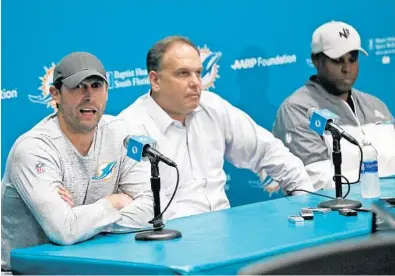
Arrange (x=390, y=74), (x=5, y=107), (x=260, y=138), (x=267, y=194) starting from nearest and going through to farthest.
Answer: (x=5, y=107) < (x=260, y=138) < (x=267, y=194) < (x=390, y=74)

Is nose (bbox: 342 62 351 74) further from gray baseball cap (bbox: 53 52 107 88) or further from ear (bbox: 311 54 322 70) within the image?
gray baseball cap (bbox: 53 52 107 88)

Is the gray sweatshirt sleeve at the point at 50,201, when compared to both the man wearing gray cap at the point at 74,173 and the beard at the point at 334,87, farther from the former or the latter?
the beard at the point at 334,87

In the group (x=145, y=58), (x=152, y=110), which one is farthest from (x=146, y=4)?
(x=152, y=110)

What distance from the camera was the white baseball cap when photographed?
4953 millimetres

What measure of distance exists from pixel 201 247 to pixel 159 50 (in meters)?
1.61

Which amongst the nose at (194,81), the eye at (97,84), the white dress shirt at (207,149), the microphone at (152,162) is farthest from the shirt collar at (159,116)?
the microphone at (152,162)

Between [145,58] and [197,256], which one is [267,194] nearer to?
[145,58]

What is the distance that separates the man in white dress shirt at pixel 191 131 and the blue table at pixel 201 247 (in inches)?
28.0

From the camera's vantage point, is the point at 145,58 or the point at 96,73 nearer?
the point at 96,73

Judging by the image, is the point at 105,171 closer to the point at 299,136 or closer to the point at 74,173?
the point at 74,173

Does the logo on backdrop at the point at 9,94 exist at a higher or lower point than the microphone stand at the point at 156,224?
higher

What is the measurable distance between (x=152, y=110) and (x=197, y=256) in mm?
1573

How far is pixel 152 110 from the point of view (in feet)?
13.7

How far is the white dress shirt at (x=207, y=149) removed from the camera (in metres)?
4.14
